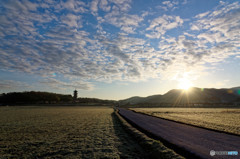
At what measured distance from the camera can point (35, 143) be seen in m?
10.4

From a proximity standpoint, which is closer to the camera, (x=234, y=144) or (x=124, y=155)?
(x=124, y=155)

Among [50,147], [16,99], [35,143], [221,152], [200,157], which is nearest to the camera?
[200,157]

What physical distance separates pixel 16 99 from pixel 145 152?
736 feet

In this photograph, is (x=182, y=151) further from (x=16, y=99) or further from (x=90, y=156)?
(x=16, y=99)

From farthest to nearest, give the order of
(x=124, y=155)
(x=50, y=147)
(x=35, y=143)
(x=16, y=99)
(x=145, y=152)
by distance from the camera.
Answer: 1. (x=16, y=99)
2. (x=35, y=143)
3. (x=50, y=147)
4. (x=145, y=152)
5. (x=124, y=155)

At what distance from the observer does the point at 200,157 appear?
688 centimetres

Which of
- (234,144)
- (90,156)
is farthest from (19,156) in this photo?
(234,144)

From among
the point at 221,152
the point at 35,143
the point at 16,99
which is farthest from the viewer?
the point at 16,99

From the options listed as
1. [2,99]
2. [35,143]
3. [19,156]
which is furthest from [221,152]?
[2,99]

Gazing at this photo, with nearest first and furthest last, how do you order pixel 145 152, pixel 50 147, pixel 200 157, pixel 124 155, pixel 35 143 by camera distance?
pixel 200 157, pixel 124 155, pixel 145 152, pixel 50 147, pixel 35 143

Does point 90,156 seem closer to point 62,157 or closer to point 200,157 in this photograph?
point 62,157

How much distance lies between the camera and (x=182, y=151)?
7891mm

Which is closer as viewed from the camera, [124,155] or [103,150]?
[124,155]

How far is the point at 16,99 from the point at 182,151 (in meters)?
226
